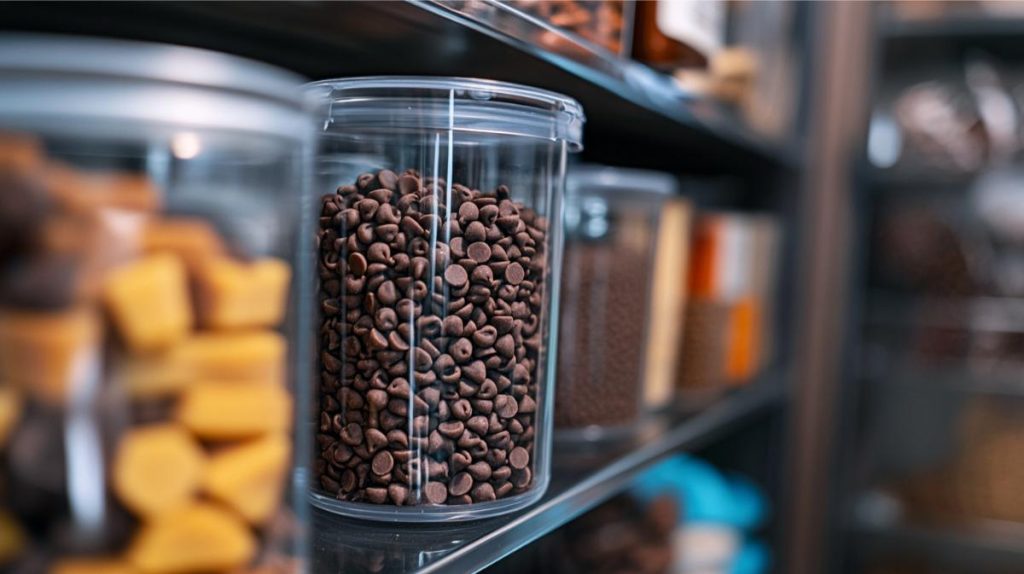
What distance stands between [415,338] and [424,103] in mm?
153

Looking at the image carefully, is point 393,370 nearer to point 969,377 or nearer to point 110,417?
point 110,417

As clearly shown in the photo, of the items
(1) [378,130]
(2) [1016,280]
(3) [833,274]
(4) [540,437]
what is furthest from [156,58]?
(2) [1016,280]

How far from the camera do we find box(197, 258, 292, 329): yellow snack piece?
14.6 inches

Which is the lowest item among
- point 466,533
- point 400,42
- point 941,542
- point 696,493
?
point 941,542

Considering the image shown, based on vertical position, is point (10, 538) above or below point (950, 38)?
below

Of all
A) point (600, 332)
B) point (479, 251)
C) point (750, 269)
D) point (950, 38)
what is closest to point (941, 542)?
point (750, 269)

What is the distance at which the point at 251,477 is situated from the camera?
391 millimetres

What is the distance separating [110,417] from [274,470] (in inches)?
3.2

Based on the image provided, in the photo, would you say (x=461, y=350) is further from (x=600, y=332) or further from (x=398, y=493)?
(x=600, y=332)

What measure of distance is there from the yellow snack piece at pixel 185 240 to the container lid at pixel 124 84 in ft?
0.13

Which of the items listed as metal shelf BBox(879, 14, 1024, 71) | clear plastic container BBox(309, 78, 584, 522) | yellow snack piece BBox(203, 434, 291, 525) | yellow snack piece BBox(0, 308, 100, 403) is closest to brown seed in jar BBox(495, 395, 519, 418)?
clear plastic container BBox(309, 78, 584, 522)

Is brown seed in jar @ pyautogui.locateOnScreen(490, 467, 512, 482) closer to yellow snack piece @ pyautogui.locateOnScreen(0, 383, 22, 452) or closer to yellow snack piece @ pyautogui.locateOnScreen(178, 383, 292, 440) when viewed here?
yellow snack piece @ pyautogui.locateOnScreen(178, 383, 292, 440)

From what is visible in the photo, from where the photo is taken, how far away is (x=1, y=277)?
1.11ft

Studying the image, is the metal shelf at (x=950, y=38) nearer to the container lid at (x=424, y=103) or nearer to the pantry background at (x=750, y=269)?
the pantry background at (x=750, y=269)
